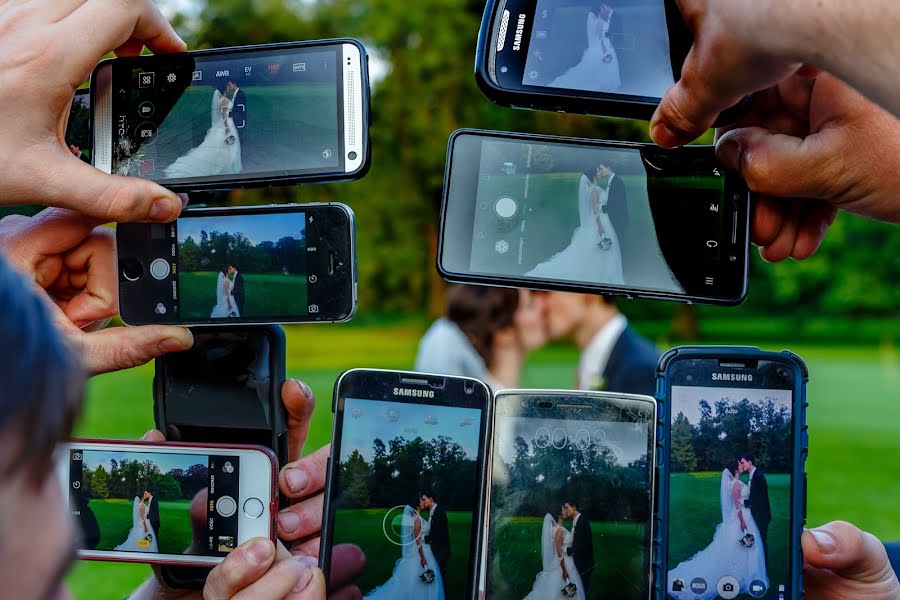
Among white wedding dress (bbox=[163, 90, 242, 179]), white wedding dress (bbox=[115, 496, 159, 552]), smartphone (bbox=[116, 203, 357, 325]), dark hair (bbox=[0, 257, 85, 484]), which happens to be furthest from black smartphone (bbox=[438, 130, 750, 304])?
dark hair (bbox=[0, 257, 85, 484])

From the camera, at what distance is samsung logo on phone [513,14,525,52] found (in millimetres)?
1558

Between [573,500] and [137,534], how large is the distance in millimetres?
732

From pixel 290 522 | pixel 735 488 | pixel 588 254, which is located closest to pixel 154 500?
pixel 290 522

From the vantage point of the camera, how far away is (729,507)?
1.36 meters

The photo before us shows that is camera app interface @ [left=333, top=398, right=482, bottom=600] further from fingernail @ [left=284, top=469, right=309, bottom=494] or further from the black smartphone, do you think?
the black smartphone

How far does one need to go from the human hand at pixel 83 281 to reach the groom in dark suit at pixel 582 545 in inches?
27.9

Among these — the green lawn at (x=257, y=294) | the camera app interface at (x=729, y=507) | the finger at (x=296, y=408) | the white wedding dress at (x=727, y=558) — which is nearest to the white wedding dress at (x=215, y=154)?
the green lawn at (x=257, y=294)

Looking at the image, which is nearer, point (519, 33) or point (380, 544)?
point (380, 544)

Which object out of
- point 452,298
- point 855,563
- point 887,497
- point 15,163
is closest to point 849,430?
point 887,497

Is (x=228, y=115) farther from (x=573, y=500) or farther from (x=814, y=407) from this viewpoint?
(x=814, y=407)

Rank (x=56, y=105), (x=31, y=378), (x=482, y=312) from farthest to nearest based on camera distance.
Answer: (x=482, y=312) → (x=56, y=105) → (x=31, y=378)

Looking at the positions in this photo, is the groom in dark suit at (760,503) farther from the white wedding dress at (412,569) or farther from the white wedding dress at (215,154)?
the white wedding dress at (215,154)

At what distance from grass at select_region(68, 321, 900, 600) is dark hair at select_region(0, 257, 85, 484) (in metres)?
2.06

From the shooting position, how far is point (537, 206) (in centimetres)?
154
